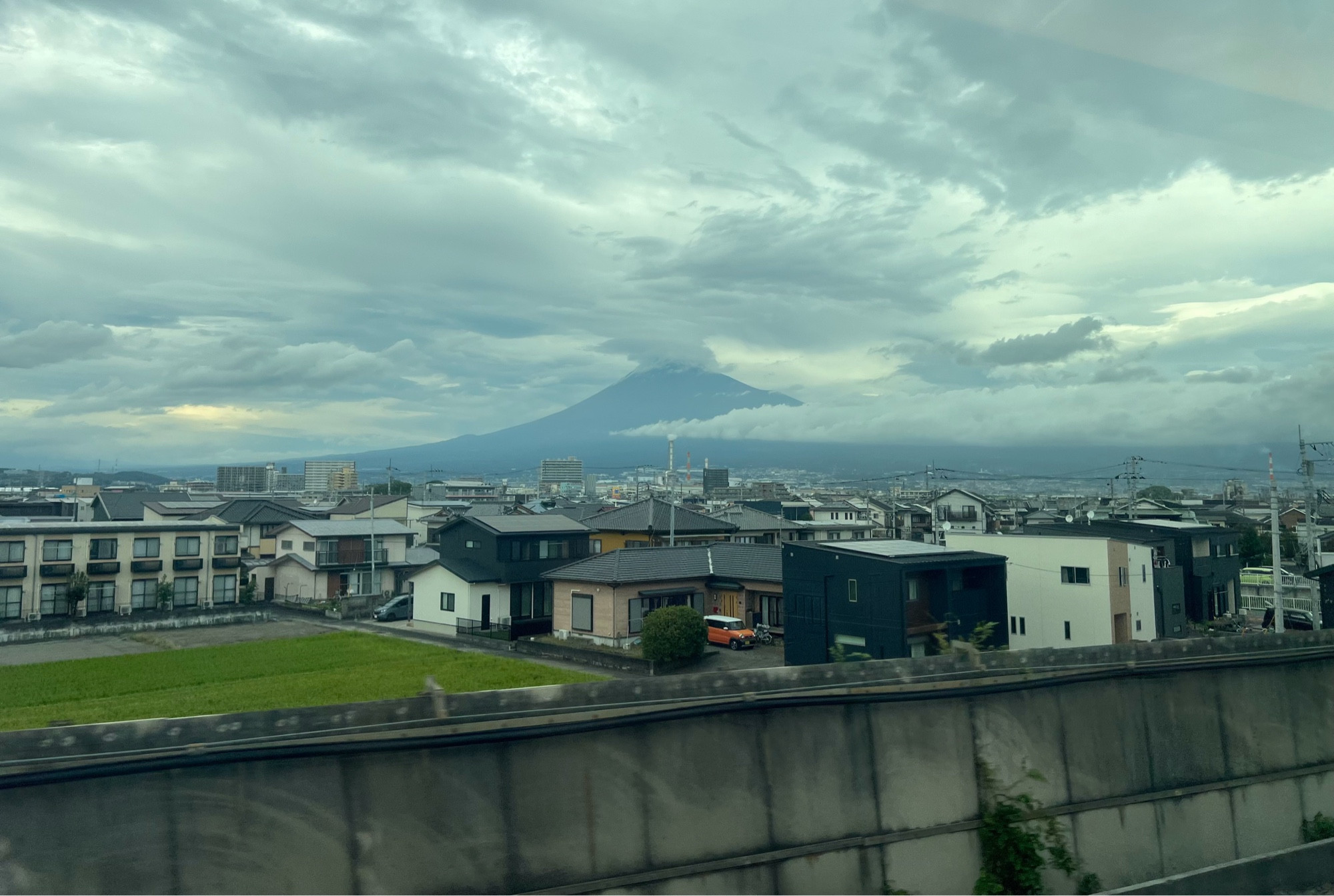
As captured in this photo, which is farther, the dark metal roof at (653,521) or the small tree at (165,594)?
the dark metal roof at (653,521)

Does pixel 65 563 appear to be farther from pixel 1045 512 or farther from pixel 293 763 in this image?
pixel 1045 512

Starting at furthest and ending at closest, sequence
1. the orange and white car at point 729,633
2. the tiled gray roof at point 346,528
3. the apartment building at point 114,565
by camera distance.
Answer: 1. the tiled gray roof at point 346,528
2. the apartment building at point 114,565
3. the orange and white car at point 729,633

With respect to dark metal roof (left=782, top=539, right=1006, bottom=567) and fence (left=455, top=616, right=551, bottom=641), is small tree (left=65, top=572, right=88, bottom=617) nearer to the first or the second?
fence (left=455, top=616, right=551, bottom=641)

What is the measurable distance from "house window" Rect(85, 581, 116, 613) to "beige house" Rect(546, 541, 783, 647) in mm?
21235

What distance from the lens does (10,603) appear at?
112 feet

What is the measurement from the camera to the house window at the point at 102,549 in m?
36.1

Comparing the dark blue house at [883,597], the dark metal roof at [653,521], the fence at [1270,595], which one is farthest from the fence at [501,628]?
the fence at [1270,595]

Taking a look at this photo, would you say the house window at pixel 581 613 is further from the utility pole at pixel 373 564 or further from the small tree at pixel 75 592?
the small tree at pixel 75 592

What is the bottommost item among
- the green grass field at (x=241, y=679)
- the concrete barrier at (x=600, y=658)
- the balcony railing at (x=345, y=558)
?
the concrete barrier at (x=600, y=658)

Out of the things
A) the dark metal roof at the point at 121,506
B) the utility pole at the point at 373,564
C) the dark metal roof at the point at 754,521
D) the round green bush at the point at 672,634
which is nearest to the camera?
the round green bush at the point at 672,634

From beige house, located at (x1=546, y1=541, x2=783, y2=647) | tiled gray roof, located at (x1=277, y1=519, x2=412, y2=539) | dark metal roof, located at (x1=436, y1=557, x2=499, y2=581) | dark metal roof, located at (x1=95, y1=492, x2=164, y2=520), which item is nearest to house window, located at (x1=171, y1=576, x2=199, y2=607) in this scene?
tiled gray roof, located at (x1=277, y1=519, x2=412, y2=539)

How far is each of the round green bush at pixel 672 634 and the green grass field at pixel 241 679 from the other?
2305mm

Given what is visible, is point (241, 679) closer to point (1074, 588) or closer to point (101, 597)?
point (101, 597)

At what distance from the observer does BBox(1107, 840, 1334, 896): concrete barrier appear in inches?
227
